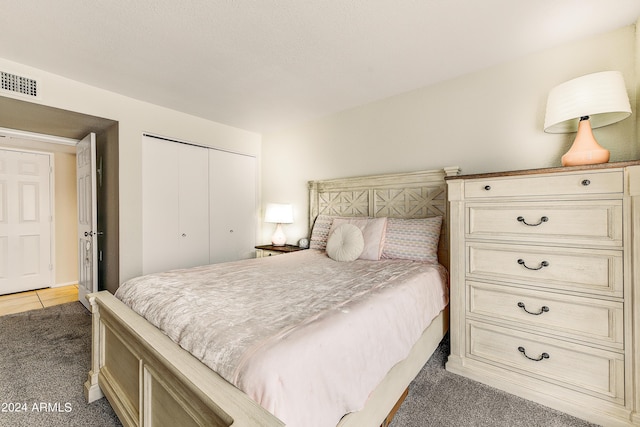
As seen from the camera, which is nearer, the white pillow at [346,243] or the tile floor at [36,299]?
the white pillow at [346,243]

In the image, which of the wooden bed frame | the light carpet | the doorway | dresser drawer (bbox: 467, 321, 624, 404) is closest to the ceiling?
the doorway

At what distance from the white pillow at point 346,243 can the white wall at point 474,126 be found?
2.90 ft

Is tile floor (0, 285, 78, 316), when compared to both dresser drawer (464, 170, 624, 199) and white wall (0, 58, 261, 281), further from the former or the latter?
dresser drawer (464, 170, 624, 199)

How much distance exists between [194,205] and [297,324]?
9.75 feet

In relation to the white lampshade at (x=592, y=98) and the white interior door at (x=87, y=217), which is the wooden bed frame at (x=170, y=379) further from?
the white interior door at (x=87, y=217)

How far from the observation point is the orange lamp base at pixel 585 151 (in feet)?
5.32

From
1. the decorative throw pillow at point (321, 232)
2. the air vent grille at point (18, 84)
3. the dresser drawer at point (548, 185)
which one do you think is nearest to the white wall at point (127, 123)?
the air vent grille at point (18, 84)

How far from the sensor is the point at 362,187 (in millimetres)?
3096

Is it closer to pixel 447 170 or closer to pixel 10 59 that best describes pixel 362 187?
pixel 447 170

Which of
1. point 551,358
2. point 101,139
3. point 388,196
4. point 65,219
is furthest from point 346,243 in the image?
point 65,219

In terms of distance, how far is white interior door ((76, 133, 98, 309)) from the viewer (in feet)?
10.0

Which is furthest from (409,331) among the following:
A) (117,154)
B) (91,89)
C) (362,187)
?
(91,89)

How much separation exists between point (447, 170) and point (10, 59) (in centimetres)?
369

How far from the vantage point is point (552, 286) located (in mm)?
1620
